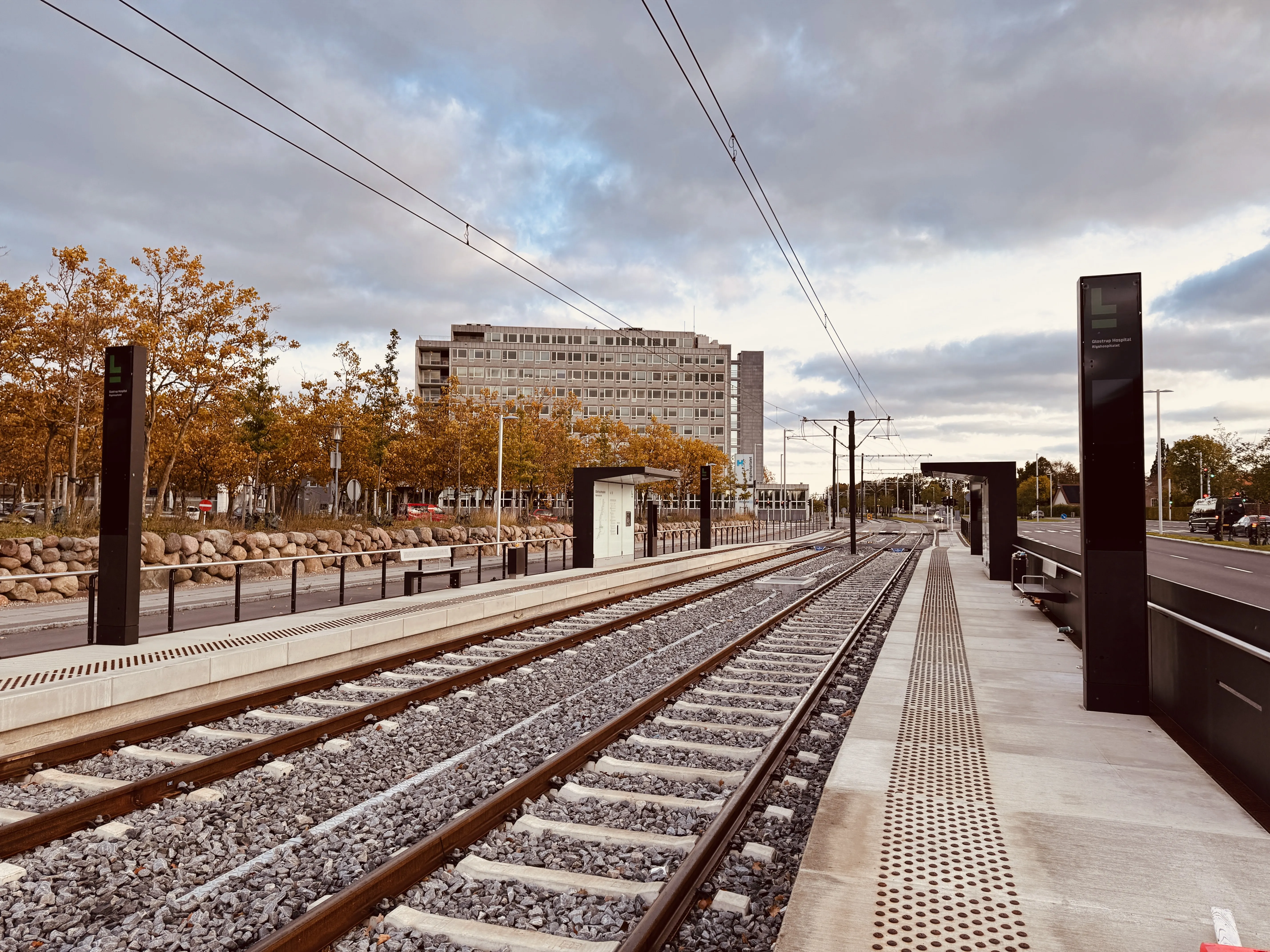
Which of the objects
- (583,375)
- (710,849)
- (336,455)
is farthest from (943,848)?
(583,375)

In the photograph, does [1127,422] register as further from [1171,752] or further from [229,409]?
[229,409]

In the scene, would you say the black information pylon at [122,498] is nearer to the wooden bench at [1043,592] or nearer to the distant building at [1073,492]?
the distant building at [1073,492]

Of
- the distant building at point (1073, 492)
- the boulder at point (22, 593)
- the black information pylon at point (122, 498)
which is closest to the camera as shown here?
the distant building at point (1073, 492)

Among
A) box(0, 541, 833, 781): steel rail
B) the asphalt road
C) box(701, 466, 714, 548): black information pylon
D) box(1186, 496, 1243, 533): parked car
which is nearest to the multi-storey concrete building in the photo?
box(1186, 496, 1243, 533): parked car

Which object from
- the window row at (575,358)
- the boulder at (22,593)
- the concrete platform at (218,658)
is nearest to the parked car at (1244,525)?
the concrete platform at (218,658)

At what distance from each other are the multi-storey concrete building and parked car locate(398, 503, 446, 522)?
222 feet

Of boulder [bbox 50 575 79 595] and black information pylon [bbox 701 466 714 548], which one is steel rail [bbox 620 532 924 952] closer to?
boulder [bbox 50 575 79 595]

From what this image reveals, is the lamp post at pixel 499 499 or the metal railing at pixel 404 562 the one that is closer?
the metal railing at pixel 404 562

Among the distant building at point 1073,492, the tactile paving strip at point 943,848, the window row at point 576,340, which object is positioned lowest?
the tactile paving strip at point 943,848

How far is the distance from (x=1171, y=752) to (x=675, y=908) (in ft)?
13.8

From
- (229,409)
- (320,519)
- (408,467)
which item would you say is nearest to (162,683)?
(320,519)

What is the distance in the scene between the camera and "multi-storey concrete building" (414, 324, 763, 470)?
118m

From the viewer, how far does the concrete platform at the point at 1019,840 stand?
325cm

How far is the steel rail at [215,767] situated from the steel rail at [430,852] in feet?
6.37
